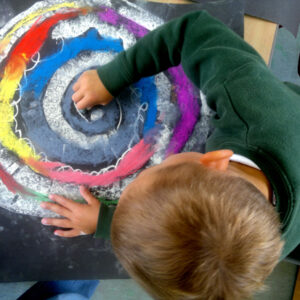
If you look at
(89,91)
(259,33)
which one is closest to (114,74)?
(89,91)

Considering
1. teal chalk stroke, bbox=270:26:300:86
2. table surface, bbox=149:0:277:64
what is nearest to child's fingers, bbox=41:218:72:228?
table surface, bbox=149:0:277:64

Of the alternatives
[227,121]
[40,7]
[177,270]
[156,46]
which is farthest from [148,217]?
[40,7]

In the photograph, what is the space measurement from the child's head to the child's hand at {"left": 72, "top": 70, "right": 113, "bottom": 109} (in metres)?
0.27

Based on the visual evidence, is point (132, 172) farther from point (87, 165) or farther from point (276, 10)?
point (276, 10)

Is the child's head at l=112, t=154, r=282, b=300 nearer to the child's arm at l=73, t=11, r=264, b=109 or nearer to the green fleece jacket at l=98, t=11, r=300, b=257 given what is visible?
the green fleece jacket at l=98, t=11, r=300, b=257

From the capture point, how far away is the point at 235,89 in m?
0.46

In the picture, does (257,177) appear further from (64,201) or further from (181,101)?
(64,201)

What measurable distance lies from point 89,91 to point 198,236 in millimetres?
353

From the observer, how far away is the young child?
31 centimetres

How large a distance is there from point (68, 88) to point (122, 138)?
0.47 ft

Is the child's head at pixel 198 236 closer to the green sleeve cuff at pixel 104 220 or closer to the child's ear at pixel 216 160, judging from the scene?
the child's ear at pixel 216 160

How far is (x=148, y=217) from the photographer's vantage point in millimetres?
325

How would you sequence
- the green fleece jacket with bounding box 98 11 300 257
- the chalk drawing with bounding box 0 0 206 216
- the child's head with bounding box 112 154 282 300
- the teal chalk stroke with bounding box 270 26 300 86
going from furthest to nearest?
the teal chalk stroke with bounding box 270 26 300 86
the chalk drawing with bounding box 0 0 206 216
the green fleece jacket with bounding box 98 11 300 257
the child's head with bounding box 112 154 282 300

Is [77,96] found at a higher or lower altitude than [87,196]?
higher
